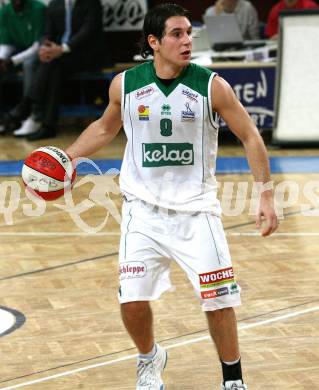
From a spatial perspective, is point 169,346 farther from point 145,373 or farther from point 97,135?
point 97,135

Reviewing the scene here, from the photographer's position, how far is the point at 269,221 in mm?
5504

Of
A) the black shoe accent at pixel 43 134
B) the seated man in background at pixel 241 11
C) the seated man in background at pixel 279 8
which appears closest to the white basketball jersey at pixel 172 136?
the seated man in background at pixel 279 8

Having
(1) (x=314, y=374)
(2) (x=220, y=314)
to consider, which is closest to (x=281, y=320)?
(1) (x=314, y=374)

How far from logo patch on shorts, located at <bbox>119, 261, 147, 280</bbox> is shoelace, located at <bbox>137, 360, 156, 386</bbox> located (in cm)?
54

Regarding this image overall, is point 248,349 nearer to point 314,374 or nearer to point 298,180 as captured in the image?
point 314,374

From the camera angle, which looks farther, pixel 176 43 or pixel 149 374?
pixel 149 374

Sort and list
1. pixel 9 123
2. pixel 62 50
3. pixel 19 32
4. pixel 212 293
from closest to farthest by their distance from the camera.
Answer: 1. pixel 212 293
2. pixel 62 50
3. pixel 19 32
4. pixel 9 123

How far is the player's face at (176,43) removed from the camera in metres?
5.58

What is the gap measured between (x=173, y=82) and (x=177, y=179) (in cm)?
50

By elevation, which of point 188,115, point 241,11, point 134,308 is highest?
point 188,115

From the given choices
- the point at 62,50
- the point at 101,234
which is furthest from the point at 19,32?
the point at 101,234

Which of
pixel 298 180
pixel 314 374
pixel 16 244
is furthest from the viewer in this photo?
pixel 298 180

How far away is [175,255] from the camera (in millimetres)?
5668

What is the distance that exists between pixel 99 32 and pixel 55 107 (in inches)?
47.0
